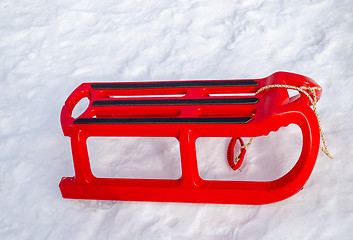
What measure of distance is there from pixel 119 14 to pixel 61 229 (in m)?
2.39

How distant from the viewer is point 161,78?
10.4ft

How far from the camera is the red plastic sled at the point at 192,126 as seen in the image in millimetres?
2006

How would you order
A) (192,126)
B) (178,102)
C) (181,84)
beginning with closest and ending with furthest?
(192,126), (178,102), (181,84)

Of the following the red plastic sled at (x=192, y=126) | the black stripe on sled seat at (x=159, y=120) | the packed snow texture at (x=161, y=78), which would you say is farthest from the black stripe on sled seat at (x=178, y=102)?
the packed snow texture at (x=161, y=78)

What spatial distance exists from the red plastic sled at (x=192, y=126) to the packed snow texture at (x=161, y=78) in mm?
95

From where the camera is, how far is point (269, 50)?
323 cm

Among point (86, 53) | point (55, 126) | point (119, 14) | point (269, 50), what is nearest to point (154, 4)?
point (119, 14)

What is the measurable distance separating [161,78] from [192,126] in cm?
118

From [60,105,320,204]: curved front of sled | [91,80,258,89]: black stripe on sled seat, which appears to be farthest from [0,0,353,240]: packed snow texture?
[91,80,258,89]: black stripe on sled seat

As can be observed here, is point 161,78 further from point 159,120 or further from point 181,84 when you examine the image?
point 159,120

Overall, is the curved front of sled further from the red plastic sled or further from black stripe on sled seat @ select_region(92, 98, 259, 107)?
black stripe on sled seat @ select_region(92, 98, 259, 107)

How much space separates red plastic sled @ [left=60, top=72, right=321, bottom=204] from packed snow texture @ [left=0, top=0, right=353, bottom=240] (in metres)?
0.10

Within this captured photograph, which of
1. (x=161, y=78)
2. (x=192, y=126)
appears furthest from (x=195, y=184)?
(x=161, y=78)

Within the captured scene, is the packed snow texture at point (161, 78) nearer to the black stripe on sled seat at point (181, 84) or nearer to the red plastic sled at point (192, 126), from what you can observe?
the red plastic sled at point (192, 126)
